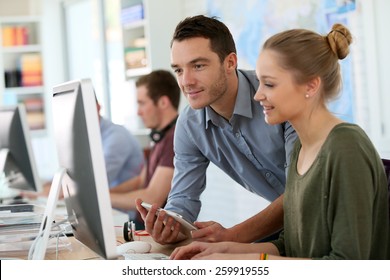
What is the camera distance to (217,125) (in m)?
2.25

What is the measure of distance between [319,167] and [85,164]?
50cm

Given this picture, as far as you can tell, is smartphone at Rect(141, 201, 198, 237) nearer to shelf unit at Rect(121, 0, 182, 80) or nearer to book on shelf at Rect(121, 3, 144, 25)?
shelf unit at Rect(121, 0, 182, 80)

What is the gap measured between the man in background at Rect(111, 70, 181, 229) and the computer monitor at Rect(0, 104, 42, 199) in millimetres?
1094

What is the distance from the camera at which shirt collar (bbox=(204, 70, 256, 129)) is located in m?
2.18

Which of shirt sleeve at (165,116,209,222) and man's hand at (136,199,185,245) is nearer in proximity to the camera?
man's hand at (136,199,185,245)

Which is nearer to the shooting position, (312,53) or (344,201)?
(344,201)

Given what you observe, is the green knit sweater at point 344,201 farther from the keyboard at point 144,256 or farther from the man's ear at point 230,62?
the man's ear at point 230,62

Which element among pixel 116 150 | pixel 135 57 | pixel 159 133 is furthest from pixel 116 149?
pixel 135 57

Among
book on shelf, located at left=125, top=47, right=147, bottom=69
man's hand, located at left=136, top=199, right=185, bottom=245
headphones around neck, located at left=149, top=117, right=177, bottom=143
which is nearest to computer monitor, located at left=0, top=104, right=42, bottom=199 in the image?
man's hand, located at left=136, top=199, right=185, bottom=245

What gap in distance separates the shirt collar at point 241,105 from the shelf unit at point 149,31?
294cm

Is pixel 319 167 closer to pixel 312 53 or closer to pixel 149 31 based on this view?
pixel 312 53

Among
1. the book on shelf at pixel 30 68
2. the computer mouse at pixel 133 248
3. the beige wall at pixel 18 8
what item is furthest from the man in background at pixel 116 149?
the beige wall at pixel 18 8

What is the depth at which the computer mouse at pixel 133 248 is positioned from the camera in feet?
5.87
